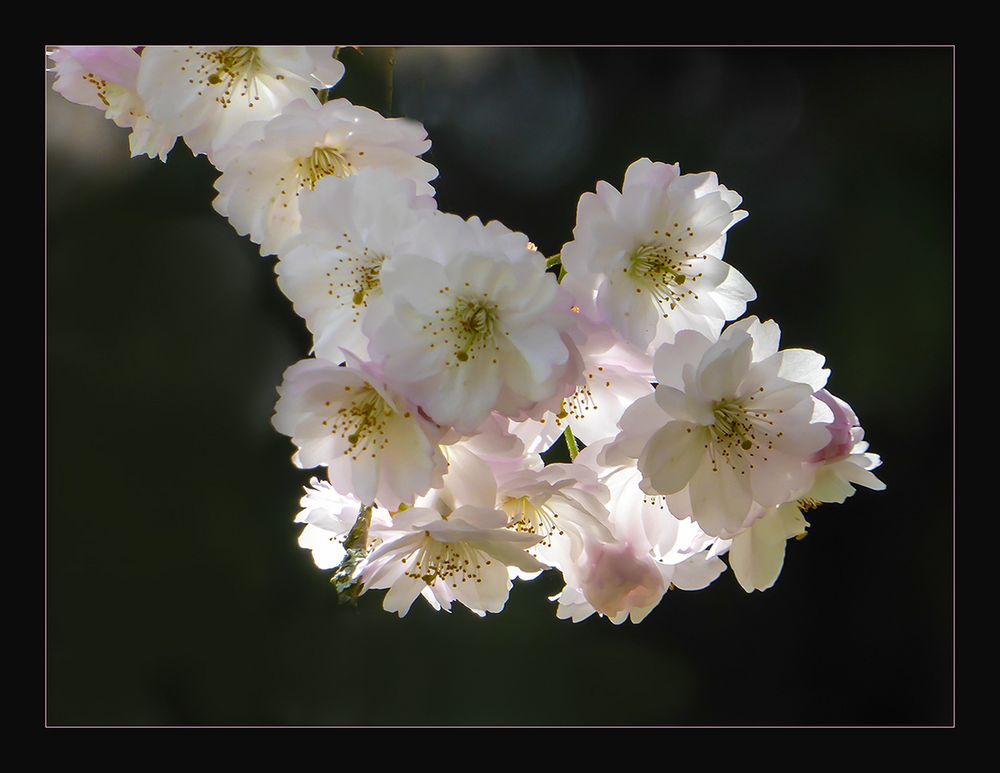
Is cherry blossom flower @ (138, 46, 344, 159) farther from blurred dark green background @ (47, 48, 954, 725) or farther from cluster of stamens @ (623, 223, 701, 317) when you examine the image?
blurred dark green background @ (47, 48, 954, 725)

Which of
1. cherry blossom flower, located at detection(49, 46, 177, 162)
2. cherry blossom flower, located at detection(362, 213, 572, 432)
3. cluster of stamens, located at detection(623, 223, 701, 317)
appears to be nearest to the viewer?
cherry blossom flower, located at detection(362, 213, 572, 432)

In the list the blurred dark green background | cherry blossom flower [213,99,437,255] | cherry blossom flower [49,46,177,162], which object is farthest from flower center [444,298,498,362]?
the blurred dark green background

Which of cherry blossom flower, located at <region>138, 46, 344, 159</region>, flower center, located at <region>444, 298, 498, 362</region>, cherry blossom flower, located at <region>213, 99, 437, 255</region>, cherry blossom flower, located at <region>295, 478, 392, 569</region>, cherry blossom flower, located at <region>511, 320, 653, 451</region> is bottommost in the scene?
cherry blossom flower, located at <region>295, 478, 392, 569</region>

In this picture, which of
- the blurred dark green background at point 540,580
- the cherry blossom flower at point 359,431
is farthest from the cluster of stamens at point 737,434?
the blurred dark green background at point 540,580

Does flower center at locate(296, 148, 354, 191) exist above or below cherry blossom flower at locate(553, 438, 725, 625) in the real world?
above

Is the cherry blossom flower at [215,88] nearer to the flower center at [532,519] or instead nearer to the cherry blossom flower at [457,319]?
the cherry blossom flower at [457,319]

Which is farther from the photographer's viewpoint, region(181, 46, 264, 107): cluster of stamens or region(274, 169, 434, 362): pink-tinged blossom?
region(181, 46, 264, 107): cluster of stamens

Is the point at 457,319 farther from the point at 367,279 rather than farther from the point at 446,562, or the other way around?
the point at 446,562

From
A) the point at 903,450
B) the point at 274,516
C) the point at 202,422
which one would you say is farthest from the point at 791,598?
the point at 202,422

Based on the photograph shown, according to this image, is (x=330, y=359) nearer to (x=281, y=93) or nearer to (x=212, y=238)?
(x=281, y=93)
